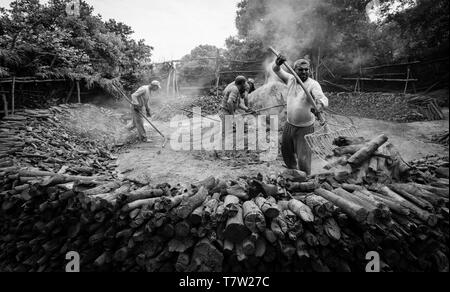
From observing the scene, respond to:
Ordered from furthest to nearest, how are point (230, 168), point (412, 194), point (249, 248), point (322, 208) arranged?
point (230, 168) → point (412, 194) → point (322, 208) → point (249, 248)

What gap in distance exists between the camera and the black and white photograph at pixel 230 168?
2062mm

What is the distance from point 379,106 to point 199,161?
9.24 meters

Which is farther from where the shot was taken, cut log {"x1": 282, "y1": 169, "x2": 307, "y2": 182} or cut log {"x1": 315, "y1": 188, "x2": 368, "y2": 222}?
cut log {"x1": 282, "y1": 169, "x2": 307, "y2": 182}

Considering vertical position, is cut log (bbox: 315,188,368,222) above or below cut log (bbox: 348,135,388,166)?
below

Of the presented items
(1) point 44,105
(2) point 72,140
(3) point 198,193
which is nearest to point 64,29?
(1) point 44,105

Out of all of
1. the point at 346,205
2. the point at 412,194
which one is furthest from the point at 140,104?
the point at 412,194

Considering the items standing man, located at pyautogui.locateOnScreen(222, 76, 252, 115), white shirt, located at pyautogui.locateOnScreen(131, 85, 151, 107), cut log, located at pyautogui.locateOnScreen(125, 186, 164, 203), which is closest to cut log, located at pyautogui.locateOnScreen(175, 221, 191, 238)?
cut log, located at pyautogui.locateOnScreen(125, 186, 164, 203)

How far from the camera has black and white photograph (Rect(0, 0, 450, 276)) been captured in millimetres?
2062

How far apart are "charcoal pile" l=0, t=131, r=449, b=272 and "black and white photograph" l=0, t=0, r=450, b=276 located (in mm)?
15

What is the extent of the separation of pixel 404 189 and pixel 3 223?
Result: 497cm

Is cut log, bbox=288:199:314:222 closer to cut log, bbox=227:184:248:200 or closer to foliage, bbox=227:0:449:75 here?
cut log, bbox=227:184:248:200

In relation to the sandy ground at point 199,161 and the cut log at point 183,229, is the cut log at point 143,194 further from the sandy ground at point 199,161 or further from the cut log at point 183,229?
the sandy ground at point 199,161

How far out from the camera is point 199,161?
20.8 ft

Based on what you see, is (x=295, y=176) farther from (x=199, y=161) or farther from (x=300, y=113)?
(x=199, y=161)
